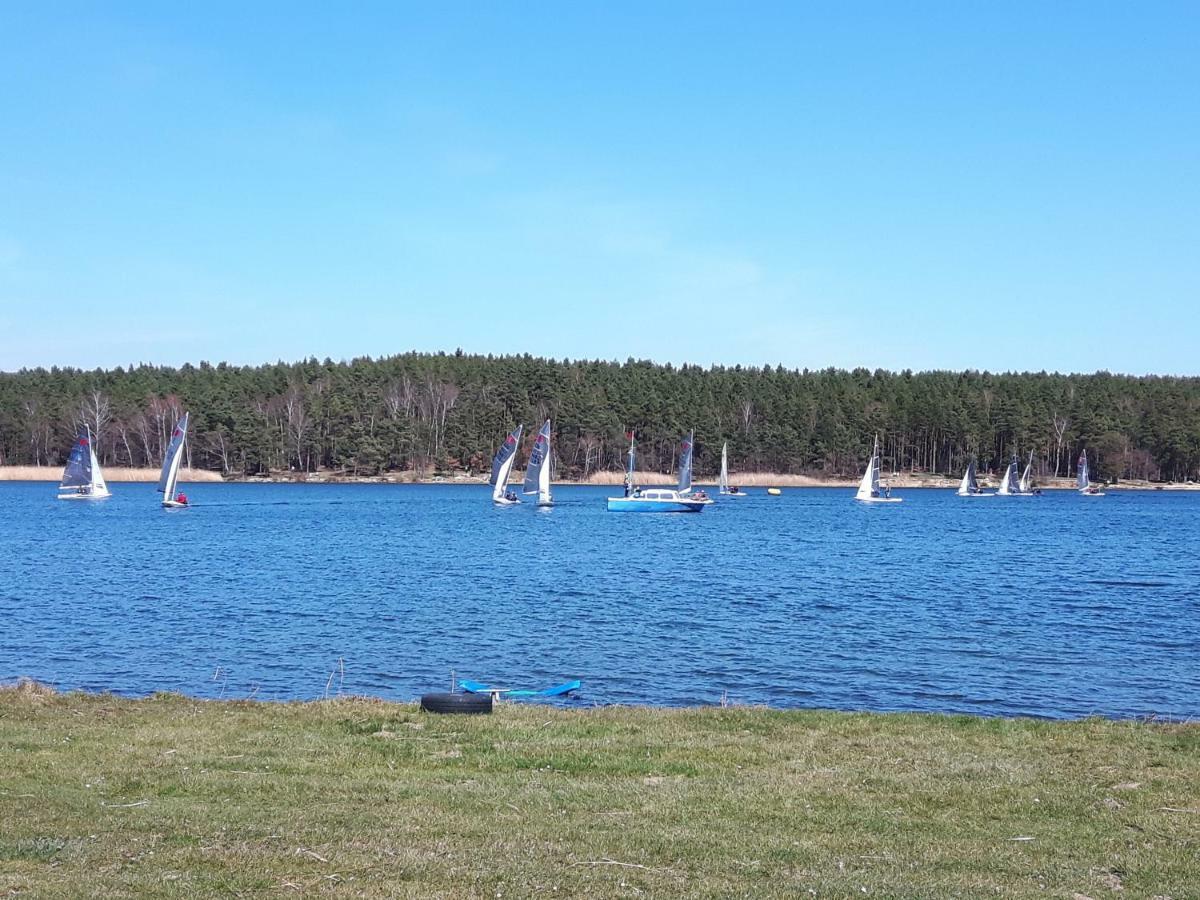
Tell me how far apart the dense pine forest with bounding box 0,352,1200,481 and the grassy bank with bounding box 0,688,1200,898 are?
458 feet

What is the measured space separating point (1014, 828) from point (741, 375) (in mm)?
178346

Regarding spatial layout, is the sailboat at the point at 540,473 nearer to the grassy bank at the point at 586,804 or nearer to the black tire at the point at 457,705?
the black tire at the point at 457,705

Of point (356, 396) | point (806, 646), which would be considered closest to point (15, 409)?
point (356, 396)

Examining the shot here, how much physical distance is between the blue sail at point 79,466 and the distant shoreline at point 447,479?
44.0 metres

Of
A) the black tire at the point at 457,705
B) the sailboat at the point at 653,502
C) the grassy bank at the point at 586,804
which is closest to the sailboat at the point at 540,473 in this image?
the sailboat at the point at 653,502

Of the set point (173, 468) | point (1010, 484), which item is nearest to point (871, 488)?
point (1010, 484)

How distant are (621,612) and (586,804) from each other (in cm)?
2697

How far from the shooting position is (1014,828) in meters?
11.3

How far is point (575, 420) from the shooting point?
156500mm

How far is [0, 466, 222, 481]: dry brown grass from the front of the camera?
156 meters

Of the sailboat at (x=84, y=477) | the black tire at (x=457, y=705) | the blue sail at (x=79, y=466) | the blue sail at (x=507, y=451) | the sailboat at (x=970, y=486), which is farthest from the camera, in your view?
the sailboat at (x=970, y=486)

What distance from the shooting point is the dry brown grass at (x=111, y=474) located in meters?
156

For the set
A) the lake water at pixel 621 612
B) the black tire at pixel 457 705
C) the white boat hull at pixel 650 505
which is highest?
the white boat hull at pixel 650 505

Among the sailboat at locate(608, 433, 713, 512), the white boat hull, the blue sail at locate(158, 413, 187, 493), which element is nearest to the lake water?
the blue sail at locate(158, 413, 187, 493)
